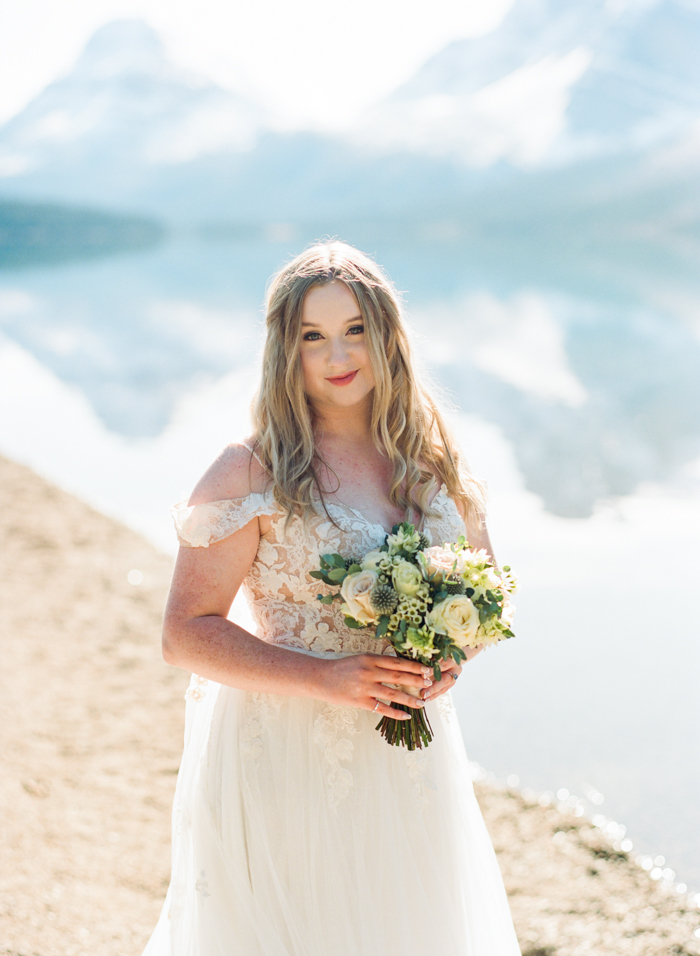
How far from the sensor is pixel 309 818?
1.88 m

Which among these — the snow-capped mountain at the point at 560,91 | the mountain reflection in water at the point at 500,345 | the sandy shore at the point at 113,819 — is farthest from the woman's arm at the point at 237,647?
the snow-capped mountain at the point at 560,91

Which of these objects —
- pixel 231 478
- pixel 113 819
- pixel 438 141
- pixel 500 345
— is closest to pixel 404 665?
pixel 231 478

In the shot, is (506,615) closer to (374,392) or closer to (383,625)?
(383,625)

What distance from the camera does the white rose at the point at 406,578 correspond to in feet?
5.63

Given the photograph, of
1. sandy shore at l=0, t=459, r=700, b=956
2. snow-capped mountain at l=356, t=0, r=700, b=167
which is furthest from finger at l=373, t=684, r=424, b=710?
snow-capped mountain at l=356, t=0, r=700, b=167

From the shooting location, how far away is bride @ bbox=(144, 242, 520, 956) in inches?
72.7

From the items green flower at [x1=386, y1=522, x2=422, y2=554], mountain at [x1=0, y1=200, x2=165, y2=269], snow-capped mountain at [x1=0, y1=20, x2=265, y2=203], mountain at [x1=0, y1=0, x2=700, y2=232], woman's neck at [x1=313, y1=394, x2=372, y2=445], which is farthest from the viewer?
snow-capped mountain at [x1=0, y1=20, x2=265, y2=203]

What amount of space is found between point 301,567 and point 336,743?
39cm

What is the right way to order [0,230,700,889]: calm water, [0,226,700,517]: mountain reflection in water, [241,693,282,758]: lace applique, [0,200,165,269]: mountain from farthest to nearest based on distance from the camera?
1. [0,200,165,269]: mountain
2. [0,226,700,517]: mountain reflection in water
3. [0,230,700,889]: calm water
4. [241,693,282,758]: lace applique

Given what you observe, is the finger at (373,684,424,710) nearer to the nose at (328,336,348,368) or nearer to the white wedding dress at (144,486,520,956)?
the white wedding dress at (144,486,520,956)

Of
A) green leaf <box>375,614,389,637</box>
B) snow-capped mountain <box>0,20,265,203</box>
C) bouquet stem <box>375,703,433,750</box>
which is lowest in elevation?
bouquet stem <box>375,703,433,750</box>

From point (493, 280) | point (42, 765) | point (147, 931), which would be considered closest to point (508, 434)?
point (42, 765)

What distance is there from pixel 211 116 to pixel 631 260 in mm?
19503

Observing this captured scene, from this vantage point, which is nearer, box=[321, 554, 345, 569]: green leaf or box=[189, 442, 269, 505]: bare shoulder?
box=[321, 554, 345, 569]: green leaf
